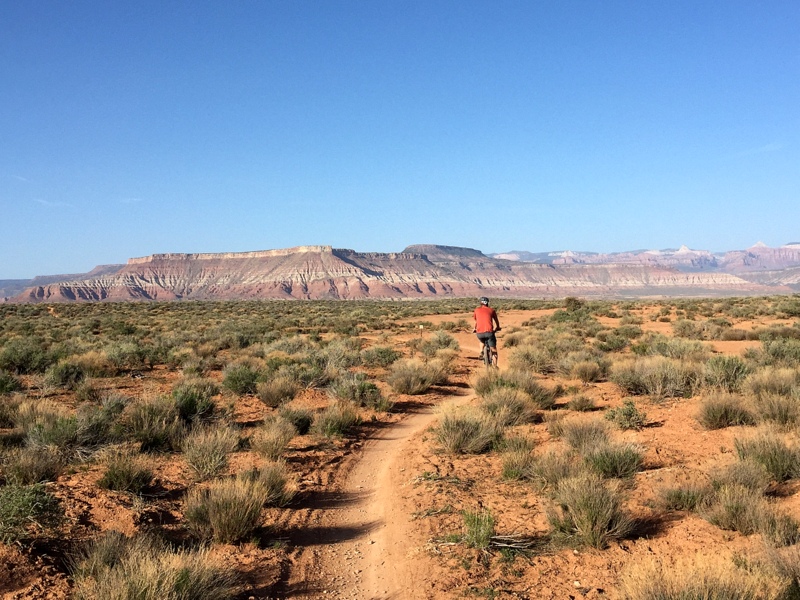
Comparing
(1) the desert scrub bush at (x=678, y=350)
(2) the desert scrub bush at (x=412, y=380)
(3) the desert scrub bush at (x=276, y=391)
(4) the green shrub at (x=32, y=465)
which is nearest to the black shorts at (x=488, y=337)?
(2) the desert scrub bush at (x=412, y=380)

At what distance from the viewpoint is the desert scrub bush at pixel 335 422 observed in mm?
8828

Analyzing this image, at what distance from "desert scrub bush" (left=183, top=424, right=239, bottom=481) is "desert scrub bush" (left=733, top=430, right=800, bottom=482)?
638 centimetres

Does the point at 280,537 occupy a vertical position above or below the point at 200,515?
below

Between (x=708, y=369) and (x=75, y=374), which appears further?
(x=75, y=374)

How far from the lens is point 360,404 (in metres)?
11.0

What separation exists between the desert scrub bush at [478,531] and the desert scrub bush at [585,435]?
7.35 ft

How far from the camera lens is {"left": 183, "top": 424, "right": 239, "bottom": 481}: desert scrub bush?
249 inches

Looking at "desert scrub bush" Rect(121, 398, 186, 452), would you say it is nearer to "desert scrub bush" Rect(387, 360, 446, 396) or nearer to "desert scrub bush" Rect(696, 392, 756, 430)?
"desert scrub bush" Rect(387, 360, 446, 396)

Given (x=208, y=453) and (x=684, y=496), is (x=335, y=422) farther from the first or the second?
(x=684, y=496)

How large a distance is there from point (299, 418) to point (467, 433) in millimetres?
3061

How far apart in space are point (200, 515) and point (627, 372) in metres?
10.2

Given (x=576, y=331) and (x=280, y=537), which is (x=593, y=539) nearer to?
(x=280, y=537)

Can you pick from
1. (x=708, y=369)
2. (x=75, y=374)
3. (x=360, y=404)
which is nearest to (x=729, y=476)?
(x=708, y=369)

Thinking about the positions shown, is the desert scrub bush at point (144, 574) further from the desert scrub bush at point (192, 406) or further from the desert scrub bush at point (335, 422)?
the desert scrub bush at point (335, 422)
